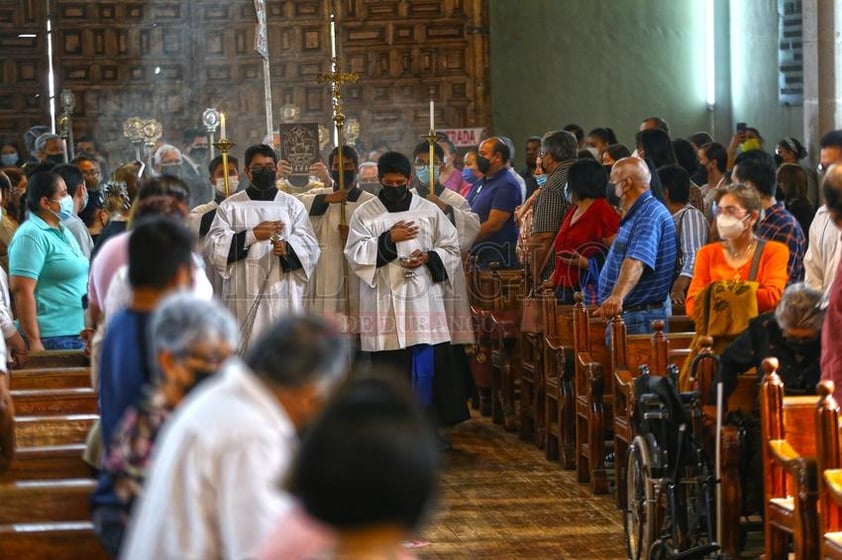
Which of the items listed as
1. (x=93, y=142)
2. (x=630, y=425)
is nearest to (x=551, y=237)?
(x=630, y=425)

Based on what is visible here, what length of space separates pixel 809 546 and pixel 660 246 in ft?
9.27

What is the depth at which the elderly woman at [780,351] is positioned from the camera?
6.51 meters

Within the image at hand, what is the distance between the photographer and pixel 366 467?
2.38 meters

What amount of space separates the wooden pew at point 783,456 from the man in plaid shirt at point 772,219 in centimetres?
168

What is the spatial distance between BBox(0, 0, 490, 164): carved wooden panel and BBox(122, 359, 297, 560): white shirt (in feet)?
50.2

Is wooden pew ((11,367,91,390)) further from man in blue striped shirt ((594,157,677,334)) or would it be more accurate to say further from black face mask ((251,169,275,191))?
black face mask ((251,169,275,191))

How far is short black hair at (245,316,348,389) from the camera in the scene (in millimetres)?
3051

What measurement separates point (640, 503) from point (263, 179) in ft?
12.8

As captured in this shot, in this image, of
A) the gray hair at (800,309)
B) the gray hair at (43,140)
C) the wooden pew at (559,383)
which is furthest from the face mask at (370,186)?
the gray hair at (800,309)

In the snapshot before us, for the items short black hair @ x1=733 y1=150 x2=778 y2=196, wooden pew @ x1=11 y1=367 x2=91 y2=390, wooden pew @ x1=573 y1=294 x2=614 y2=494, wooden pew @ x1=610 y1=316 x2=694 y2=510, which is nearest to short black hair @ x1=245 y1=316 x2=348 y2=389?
wooden pew @ x1=11 y1=367 x2=91 y2=390

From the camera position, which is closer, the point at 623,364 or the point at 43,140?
the point at 623,364

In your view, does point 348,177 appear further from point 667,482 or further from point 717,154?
point 667,482

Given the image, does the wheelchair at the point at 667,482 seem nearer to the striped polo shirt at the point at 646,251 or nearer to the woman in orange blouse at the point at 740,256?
the woman in orange blouse at the point at 740,256

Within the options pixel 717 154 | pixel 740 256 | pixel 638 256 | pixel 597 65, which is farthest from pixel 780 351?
pixel 597 65
